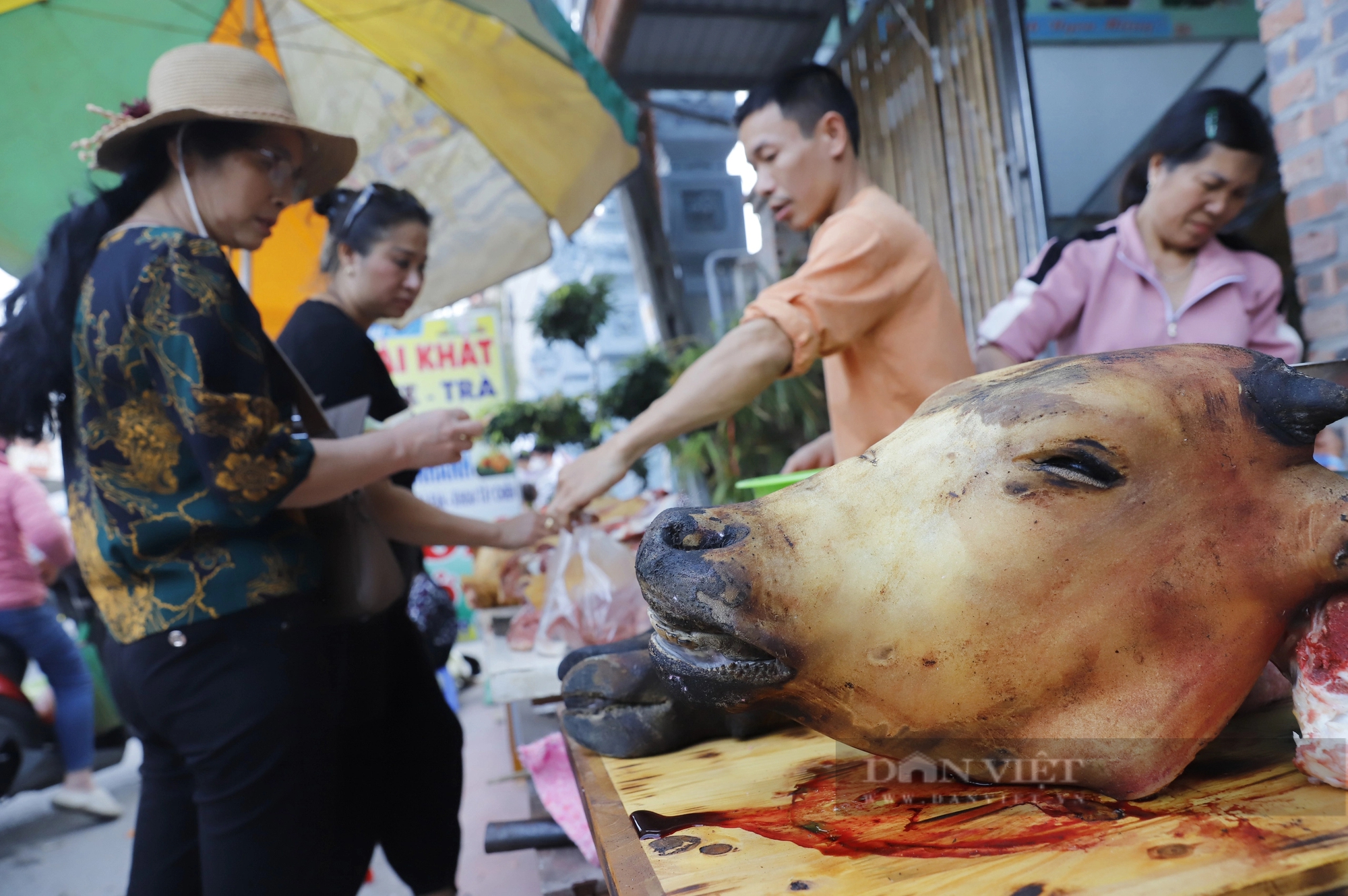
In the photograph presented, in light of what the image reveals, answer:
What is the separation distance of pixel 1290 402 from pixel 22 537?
484 centimetres

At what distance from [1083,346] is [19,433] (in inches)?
96.6

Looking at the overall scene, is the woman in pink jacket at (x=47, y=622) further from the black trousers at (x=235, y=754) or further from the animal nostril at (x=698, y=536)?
the animal nostril at (x=698, y=536)

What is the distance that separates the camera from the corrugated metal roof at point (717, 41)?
5574 millimetres

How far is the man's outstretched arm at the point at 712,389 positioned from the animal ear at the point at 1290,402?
83 centimetres

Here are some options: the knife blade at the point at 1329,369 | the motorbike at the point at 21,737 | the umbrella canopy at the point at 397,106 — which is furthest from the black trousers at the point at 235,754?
the motorbike at the point at 21,737

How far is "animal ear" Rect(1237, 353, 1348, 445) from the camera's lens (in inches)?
36.8

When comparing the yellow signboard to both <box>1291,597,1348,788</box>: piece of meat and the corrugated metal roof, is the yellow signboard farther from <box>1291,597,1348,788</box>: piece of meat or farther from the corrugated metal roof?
<box>1291,597,1348,788</box>: piece of meat

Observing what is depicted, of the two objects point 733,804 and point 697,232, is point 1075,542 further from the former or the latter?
point 697,232

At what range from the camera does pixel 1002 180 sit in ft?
13.1

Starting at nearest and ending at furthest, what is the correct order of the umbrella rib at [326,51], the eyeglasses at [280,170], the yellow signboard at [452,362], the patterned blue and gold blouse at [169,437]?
the patterned blue and gold blouse at [169,437], the eyeglasses at [280,170], the umbrella rib at [326,51], the yellow signboard at [452,362]

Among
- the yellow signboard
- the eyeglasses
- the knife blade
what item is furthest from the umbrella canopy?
the yellow signboard

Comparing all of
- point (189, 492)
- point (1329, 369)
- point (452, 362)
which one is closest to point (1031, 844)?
point (1329, 369)

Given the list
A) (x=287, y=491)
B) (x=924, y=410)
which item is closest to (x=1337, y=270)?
(x=924, y=410)

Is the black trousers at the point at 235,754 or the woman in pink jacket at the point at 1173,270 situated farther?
the woman in pink jacket at the point at 1173,270
